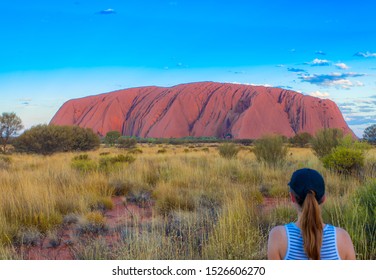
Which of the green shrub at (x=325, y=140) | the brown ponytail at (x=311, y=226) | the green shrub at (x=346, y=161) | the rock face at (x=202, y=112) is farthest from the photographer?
the rock face at (x=202, y=112)

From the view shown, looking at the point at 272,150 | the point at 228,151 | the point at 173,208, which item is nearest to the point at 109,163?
the point at 272,150

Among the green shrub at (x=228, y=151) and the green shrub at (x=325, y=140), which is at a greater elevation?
the green shrub at (x=325, y=140)

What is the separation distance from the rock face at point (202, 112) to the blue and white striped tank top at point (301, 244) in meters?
89.3

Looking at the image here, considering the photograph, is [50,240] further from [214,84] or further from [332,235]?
[214,84]

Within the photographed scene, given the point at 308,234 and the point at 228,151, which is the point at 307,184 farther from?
the point at 228,151

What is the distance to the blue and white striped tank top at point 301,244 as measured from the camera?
2.55 metres

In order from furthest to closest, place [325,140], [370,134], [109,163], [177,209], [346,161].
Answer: [370,134], [325,140], [109,163], [346,161], [177,209]

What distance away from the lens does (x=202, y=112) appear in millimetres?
103438

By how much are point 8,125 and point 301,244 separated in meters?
32.3

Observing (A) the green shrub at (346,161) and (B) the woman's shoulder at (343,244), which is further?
(A) the green shrub at (346,161)

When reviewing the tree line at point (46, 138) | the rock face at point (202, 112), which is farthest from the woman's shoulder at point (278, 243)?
the rock face at point (202, 112)

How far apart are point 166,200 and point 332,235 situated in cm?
595

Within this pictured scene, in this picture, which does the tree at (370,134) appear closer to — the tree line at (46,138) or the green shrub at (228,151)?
the tree line at (46,138)

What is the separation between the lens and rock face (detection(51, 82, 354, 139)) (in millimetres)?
97375
